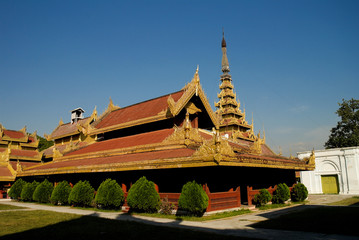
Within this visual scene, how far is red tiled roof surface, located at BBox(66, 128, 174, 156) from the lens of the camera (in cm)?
1794

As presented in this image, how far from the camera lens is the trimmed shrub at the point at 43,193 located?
21.5 meters

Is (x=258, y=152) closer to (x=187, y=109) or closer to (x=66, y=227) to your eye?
(x=187, y=109)

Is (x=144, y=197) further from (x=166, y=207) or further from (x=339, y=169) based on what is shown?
(x=339, y=169)

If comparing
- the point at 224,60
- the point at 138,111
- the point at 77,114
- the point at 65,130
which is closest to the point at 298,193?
the point at 138,111

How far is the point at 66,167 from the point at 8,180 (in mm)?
11126

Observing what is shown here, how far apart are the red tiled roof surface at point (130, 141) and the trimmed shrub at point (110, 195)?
3240mm

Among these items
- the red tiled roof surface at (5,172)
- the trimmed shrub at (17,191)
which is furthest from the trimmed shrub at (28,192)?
the red tiled roof surface at (5,172)

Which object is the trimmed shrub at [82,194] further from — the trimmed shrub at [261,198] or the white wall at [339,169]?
the white wall at [339,169]

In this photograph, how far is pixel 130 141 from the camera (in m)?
19.9

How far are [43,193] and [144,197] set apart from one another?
1156 centimetres

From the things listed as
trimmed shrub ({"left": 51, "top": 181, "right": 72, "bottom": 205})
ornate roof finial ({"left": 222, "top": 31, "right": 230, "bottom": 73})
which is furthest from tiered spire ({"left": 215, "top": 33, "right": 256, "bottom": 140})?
trimmed shrub ({"left": 51, "top": 181, "right": 72, "bottom": 205})

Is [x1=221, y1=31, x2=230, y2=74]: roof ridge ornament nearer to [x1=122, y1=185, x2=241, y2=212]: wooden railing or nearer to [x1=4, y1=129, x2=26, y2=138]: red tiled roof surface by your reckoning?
[x1=4, y1=129, x2=26, y2=138]: red tiled roof surface

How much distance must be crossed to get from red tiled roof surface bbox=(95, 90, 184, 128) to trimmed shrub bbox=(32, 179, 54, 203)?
6315mm

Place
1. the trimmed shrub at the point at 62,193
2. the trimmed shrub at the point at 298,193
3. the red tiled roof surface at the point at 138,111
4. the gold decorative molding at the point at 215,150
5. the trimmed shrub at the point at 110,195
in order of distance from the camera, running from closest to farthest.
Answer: the gold decorative molding at the point at 215,150, the trimmed shrub at the point at 110,195, the trimmed shrub at the point at 62,193, the red tiled roof surface at the point at 138,111, the trimmed shrub at the point at 298,193
